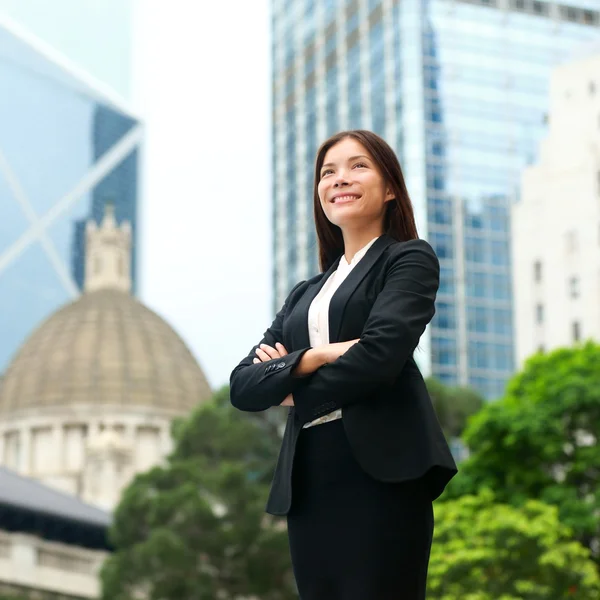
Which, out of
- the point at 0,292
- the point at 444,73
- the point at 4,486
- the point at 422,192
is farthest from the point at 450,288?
the point at 0,292

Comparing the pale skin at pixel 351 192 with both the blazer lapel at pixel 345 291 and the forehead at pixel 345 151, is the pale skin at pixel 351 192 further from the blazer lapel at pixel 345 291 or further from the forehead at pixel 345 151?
the blazer lapel at pixel 345 291

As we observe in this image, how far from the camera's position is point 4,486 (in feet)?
200

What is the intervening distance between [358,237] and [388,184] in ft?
0.77

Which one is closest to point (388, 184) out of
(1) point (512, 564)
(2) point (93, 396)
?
(1) point (512, 564)

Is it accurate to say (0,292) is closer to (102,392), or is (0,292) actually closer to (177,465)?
(102,392)

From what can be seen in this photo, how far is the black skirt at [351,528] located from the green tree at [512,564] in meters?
22.4

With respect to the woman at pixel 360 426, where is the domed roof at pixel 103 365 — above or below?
above

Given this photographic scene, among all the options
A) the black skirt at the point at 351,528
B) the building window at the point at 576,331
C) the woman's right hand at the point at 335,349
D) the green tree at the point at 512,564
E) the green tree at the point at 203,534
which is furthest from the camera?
the building window at the point at 576,331

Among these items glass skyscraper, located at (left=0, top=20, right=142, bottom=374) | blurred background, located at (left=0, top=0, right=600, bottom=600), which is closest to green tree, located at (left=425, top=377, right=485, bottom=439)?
blurred background, located at (left=0, top=0, right=600, bottom=600)

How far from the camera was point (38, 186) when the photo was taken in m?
184

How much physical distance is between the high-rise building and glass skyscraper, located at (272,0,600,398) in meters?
29.1

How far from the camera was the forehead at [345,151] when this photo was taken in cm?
547

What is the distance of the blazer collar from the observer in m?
5.24

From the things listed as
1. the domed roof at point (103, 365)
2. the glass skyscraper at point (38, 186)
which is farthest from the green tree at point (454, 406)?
the glass skyscraper at point (38, 186)
